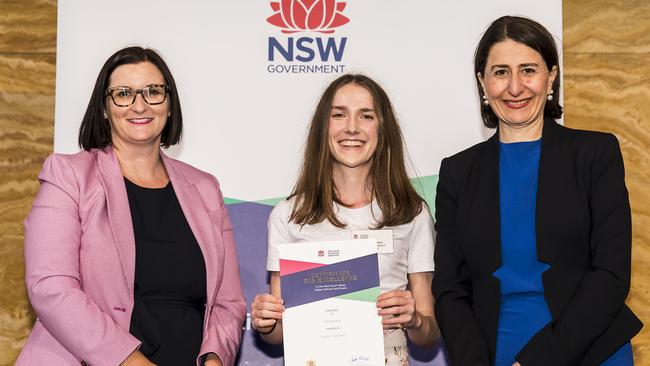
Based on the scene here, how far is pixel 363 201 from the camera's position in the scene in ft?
11.4

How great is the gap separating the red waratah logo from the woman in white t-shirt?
0.72 meters

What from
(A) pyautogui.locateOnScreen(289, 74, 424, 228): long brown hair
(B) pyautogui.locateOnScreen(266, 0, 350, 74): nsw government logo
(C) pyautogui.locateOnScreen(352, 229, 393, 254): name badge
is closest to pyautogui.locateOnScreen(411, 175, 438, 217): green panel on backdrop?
(A) pyautogui.locateOnScreen(289, 74, 424, 228): long brown hair

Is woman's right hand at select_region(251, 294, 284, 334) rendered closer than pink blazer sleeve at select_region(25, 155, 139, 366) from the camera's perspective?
No

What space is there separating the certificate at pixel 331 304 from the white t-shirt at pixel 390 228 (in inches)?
12.6

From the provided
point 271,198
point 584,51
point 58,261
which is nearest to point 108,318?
point 58,261

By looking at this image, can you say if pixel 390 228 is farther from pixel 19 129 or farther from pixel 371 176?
pixel 19 129

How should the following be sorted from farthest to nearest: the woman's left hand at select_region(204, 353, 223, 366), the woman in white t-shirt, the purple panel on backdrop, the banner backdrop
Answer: the banner backdrop
the purple panel on backdrop
the woman in white t-shirt
the woman's left hand at select_region(204, 353, 223, 366)

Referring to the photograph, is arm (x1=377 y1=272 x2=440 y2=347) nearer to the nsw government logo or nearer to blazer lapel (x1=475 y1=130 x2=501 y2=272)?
blazer lapel (x1=475 y1=130 x2=501 y2=272)

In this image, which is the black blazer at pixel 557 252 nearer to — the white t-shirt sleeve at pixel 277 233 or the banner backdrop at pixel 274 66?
the white t-shirt sleeve at pixel 277 233

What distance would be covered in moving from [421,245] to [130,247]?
1224mm

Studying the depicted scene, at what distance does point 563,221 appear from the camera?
272 cm

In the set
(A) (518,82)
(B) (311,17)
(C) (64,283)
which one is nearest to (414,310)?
(A) (518,82)

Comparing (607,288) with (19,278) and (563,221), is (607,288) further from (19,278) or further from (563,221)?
(19,278)

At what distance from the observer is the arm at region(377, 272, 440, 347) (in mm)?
2969
